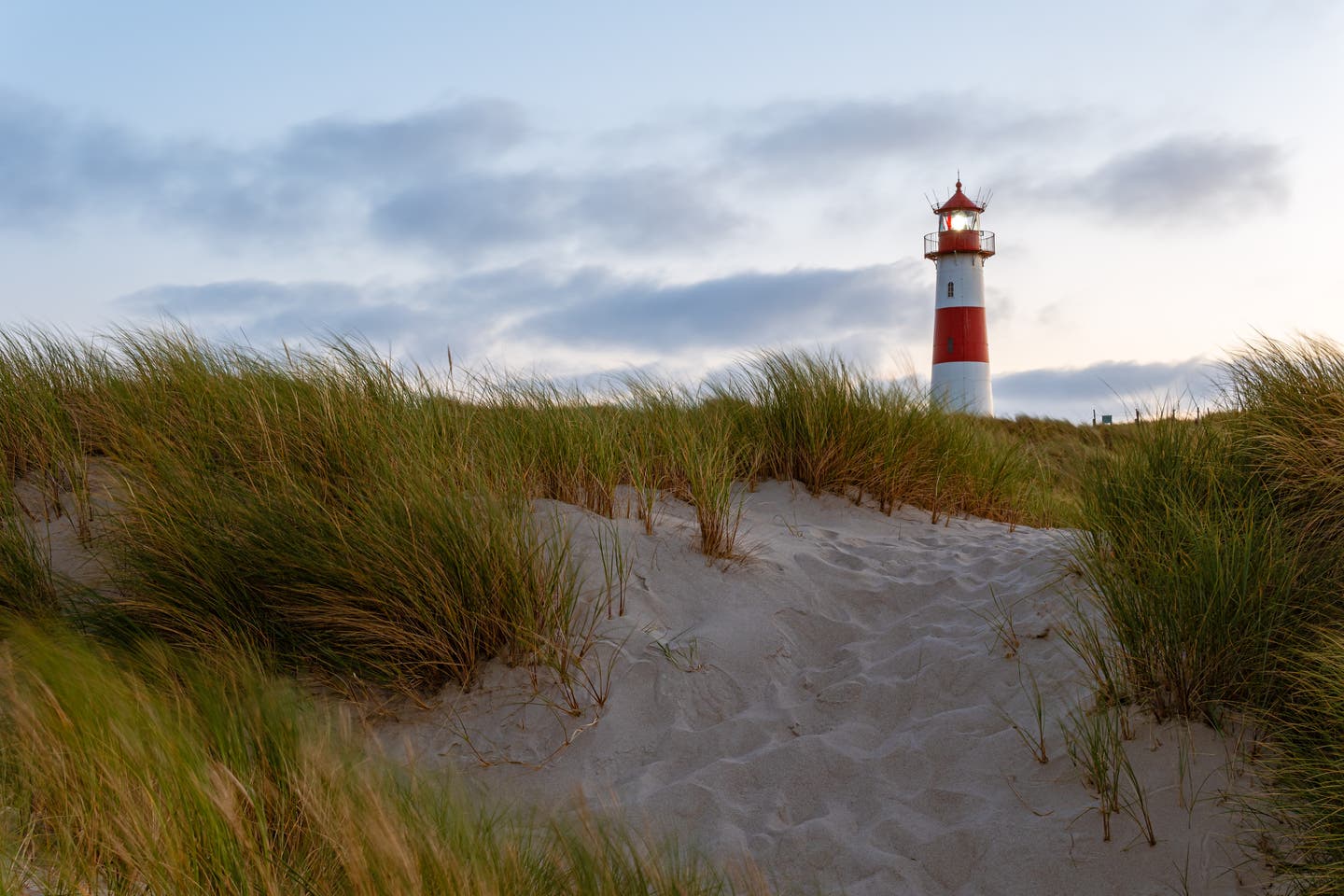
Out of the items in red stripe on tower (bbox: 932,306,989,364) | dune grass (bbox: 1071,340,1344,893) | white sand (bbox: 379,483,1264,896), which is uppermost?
red stripe on tower (bbox: 932,306,989,364)

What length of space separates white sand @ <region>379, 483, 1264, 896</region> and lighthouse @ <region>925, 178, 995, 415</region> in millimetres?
17662

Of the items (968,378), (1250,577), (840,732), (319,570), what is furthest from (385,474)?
(968,378)

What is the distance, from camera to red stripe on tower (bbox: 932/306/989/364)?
73.7 feet

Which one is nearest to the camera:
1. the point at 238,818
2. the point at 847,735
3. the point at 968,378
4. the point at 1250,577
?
the point at 238,818

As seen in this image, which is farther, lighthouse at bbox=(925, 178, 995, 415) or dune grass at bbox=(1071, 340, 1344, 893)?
lighthouse at bbox=(925, 178, 995, 415)

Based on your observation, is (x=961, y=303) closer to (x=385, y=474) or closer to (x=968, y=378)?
(x=968, y=378)

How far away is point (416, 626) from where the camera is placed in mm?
3863

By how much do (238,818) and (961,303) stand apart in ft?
73.1

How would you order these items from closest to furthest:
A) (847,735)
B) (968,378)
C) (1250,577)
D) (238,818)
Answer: (238,818) < (1250,577) < (847,735) < (968,378)

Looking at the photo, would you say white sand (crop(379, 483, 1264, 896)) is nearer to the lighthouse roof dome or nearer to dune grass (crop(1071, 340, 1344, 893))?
dune grass (crop(1071, 340, 1344, 893))

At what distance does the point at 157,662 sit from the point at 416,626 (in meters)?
0.93

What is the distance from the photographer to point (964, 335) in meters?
22.5

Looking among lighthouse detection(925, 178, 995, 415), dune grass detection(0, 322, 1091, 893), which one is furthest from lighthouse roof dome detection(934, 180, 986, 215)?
dune grass detection(0, 322, 1091, 893)

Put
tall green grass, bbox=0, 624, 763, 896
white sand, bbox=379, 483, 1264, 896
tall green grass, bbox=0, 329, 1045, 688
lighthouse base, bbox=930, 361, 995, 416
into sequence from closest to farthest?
tall green grass, bbox=0, 624, 763, 896 → white sand, bbox=379, 483, 1264, 896 → tall green grass, bbox=0, 329, 1045, 688 → lighthouse base, bbox=930, 361, 995, 416
